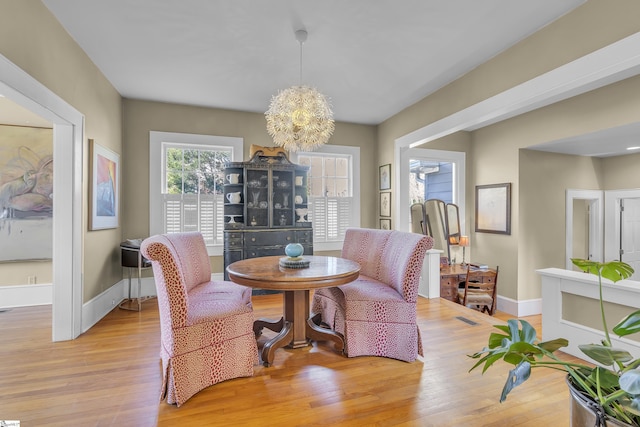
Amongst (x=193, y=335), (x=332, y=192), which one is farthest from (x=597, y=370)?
(x=332, y=192)

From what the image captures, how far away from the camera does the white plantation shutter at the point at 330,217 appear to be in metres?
5.37

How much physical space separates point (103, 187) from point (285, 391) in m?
3.19

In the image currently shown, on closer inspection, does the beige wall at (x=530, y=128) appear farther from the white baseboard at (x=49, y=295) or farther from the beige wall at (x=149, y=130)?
the white baseboard at (x=49, y=295)

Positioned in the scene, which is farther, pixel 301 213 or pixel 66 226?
pixel 301 213

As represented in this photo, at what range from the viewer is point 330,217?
5453mm

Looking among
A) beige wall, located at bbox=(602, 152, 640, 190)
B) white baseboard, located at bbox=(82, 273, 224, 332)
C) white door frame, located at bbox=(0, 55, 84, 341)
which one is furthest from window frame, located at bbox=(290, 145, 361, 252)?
beige wall, located at bbox=(602, 152, 640, 190)

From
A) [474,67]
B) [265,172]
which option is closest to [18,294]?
[265,172]

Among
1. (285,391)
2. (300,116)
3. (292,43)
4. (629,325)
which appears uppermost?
(292,43)

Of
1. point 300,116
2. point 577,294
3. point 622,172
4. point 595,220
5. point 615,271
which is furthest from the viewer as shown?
point 595,220

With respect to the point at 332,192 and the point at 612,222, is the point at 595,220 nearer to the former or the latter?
the point at 612,222

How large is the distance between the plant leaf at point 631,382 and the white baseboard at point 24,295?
568cm

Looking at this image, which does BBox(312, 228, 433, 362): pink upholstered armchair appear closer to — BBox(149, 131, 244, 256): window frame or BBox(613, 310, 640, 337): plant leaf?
BBox(613, 310, 640, 337): plant leaf

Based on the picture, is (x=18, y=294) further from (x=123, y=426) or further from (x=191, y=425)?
(x=191, y=425)

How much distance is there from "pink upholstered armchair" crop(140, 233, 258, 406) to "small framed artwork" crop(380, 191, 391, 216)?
3.40m
